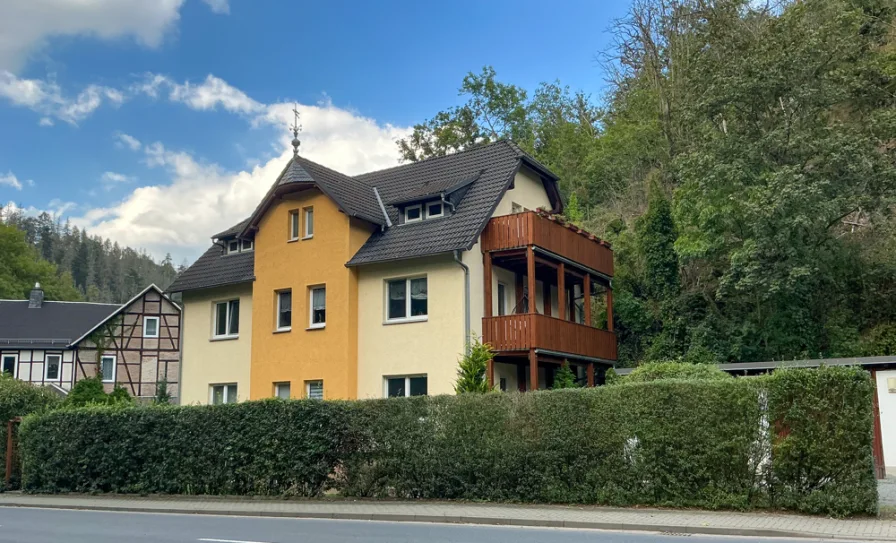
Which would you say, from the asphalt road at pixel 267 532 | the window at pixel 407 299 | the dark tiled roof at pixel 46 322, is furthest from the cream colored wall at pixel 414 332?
the dark tiled roof at pixel 46 322

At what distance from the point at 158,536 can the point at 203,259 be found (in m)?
19.8

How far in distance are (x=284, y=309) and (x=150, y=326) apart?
78.2 feet

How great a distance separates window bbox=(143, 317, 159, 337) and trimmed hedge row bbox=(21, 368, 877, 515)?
2683 cm

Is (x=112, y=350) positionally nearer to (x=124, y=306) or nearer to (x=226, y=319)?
(x=124, y=306)

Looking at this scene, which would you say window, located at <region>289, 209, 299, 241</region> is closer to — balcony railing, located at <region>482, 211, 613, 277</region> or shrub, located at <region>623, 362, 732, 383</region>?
balcony railing, located at <region>482, 211, 613, 277</region>

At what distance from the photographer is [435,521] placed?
14.0 meters

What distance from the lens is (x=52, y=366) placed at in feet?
153

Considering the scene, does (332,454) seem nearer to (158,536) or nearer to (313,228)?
(158,536)

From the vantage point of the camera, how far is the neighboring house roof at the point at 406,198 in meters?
23.6

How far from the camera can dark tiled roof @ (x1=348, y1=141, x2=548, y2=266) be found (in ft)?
75.8

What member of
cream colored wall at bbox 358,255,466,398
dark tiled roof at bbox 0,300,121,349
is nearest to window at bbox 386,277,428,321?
cream colored wall at bbox 358,255,466,398

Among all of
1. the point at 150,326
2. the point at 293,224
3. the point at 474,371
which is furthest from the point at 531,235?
the point at 150,326

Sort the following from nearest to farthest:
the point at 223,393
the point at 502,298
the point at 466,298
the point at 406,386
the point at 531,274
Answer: the point at 531,274
the point at 466,298
the point at 406,386
the point at 502,298
the point at 223,393

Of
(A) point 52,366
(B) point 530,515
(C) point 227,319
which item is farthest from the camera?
(A) point 52,366
